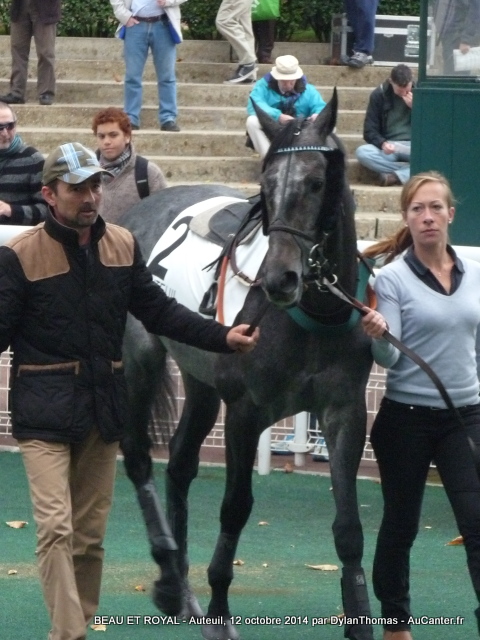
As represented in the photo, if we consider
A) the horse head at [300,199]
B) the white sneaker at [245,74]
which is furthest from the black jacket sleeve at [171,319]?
the white sneaker at [245,74]

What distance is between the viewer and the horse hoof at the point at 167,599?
561cm

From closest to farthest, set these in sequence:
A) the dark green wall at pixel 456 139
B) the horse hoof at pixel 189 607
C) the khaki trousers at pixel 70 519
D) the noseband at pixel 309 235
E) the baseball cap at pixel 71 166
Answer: the khaki trousers at pixel 70 519
the baseball cap at pixel 71 166
the noseband at pixel 309 235
the horse hoof at pixel 189 607
the dark green wall at pixel 456 139

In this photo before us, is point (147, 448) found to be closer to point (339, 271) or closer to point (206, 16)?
point (339, 271)

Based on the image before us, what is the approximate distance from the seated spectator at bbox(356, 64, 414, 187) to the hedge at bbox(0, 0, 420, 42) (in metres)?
4.09

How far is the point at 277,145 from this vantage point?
477 centimetres

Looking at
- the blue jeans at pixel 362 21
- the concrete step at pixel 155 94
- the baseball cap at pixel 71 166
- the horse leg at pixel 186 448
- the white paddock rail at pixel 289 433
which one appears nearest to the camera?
the baseball cap at pixel 71 166

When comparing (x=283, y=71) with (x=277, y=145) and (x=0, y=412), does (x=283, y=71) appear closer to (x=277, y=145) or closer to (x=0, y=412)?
(x=0, y=412)

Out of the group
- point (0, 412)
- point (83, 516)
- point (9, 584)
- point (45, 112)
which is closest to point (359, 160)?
point (45, 112)

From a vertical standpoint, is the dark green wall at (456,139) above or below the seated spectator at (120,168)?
below

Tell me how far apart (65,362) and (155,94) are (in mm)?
10921

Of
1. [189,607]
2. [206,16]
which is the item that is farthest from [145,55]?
[189,607]

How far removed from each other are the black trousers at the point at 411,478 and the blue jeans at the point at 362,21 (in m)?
10.7

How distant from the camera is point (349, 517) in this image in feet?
16.3

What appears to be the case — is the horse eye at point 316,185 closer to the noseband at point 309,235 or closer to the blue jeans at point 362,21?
the noseband at point 309,235
